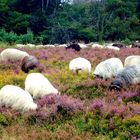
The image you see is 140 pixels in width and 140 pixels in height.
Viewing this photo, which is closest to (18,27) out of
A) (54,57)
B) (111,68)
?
(54,57)

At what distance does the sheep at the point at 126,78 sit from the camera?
10.0 meters

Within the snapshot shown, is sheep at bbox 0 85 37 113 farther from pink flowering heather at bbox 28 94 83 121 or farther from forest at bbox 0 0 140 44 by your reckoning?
forest at bbox 0 0 140 44

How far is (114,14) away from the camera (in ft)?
120

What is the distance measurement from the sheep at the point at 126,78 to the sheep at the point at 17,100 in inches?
82.1

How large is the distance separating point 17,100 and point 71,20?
29217 mm

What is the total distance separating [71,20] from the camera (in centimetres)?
3762

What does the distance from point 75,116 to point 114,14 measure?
28993 mm

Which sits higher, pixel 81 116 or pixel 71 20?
pixel 71 20

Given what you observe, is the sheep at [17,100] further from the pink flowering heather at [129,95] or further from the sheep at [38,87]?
the pink flowering heather at [129,95]

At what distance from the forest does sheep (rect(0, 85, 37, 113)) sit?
2383 centimetres

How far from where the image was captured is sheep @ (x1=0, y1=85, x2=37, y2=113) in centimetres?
873

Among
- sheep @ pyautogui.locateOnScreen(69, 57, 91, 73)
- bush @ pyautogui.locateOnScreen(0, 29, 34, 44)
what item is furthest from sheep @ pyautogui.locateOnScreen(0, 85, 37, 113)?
bush @ pyautogui.locateOnScreen(0, 29, 34, 44)

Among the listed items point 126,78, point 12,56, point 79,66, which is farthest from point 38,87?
point 12,56

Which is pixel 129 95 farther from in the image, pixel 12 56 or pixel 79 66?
pixel 12 56
